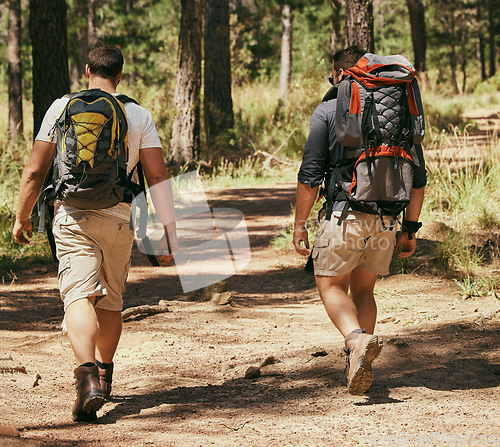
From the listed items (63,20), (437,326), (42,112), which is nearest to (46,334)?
(437,326)

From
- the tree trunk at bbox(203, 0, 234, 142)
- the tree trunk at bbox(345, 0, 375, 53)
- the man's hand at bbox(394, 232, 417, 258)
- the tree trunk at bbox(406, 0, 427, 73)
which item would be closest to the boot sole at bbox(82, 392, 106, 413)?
the man's hand at bbox(394, 232, 417, 258)

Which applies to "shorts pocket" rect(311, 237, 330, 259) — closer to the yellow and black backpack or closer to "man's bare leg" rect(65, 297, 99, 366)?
the yellow and black backpack

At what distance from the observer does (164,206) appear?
3699 millimetres

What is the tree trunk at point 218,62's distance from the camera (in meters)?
15.4

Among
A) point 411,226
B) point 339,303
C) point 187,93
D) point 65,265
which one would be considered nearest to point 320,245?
point 339,303

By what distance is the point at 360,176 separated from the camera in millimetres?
3559

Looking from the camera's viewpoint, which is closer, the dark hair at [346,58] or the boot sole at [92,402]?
the boot sole at [92,402]

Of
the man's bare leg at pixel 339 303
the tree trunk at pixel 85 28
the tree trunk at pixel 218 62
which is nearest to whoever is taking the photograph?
the man's bare leg at pixel 339 303

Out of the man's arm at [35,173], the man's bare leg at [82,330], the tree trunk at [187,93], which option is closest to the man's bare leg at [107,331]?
the man's bare leg at [82,330]

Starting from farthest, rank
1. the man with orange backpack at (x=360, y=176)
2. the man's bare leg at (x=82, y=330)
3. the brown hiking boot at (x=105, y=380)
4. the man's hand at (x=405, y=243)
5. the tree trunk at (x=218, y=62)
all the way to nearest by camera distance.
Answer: the tree trunk at (x=218, y=62) → the man's hand at (x=405, y=243) → the brown hiking boot at (x=105, y=380) → the man with orange backpack at (x=360, y=176) → the man's bare leg at (x=82, y=330)

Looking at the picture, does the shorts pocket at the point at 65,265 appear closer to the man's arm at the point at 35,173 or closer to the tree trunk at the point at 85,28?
the man's arm at the point at 35,173

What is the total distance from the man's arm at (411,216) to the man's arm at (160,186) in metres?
1.35

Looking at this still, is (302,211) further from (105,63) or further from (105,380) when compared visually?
(105,380)

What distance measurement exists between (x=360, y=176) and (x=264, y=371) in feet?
5.12
